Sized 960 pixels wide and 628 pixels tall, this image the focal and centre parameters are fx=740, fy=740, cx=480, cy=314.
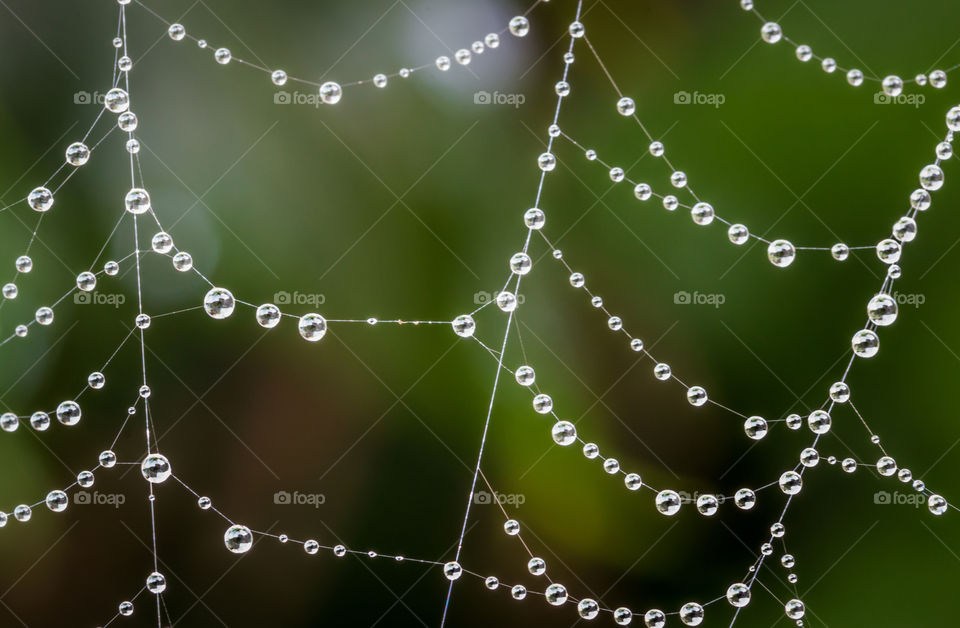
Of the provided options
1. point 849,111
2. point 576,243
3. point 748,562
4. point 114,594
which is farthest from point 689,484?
point 114,594

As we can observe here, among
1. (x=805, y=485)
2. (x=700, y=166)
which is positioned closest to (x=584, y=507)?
(x=805, y=485)

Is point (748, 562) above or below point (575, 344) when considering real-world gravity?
below

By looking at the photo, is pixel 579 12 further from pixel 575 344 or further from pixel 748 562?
pixel 748 562

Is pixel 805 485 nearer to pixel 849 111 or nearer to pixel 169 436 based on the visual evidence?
pixel 849 111

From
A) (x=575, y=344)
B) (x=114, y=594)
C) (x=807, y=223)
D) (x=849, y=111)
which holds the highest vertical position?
(x=849, y=111)

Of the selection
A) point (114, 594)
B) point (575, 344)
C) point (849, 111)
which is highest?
point (849, 111)

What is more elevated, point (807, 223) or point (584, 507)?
point (807, 223)
